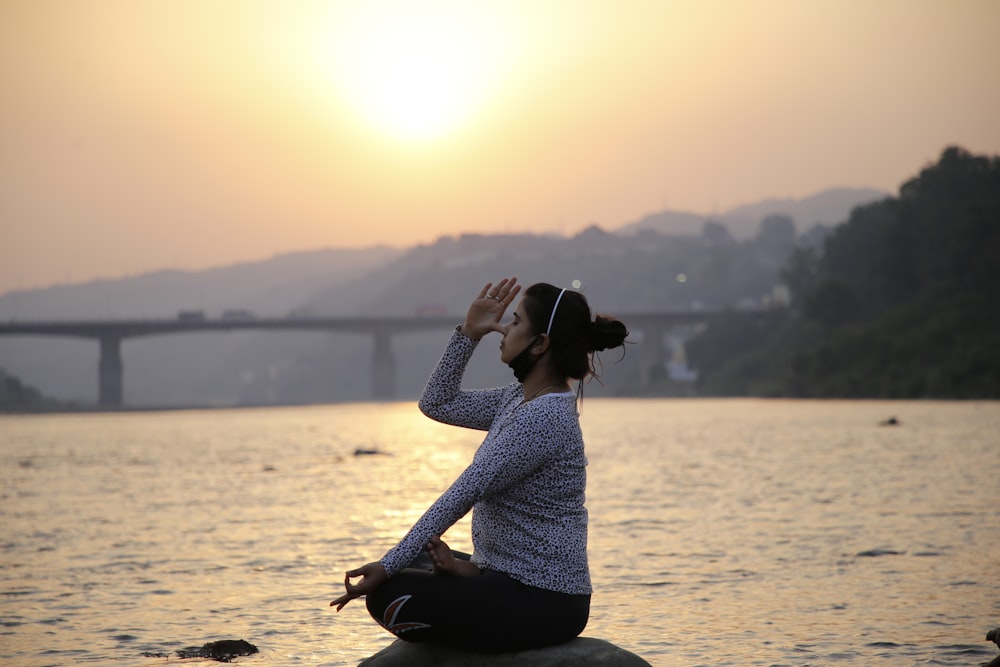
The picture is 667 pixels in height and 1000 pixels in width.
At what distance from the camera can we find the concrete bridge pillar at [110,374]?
150 meters

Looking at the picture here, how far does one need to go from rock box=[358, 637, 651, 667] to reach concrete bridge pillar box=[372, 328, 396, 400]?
156m

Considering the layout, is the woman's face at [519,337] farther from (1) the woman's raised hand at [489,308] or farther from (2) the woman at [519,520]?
(1) the woman's raised hand at [489,308]

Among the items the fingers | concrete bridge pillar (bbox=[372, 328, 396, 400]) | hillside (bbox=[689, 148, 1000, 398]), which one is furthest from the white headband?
concrete bridge pillar (bbox=[372, 328, 396, 400])

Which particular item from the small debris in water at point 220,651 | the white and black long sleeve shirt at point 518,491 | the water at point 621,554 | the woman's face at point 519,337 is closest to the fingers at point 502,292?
the white and black long sleeve shirt at point 518,491

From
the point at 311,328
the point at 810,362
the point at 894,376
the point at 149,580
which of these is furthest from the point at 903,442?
the point at 311,328

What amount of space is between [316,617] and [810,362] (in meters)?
108

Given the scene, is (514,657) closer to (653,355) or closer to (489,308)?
(489,308)

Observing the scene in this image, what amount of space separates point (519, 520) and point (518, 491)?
0.16 meters

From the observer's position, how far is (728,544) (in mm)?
19734

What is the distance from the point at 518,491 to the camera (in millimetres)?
7223

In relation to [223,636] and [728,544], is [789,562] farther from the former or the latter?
[223,636]

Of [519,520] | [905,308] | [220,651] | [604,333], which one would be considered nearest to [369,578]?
[519,520]

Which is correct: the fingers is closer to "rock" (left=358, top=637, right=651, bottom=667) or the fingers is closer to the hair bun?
the hair bun

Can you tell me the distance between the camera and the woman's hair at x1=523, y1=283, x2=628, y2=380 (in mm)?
7129
